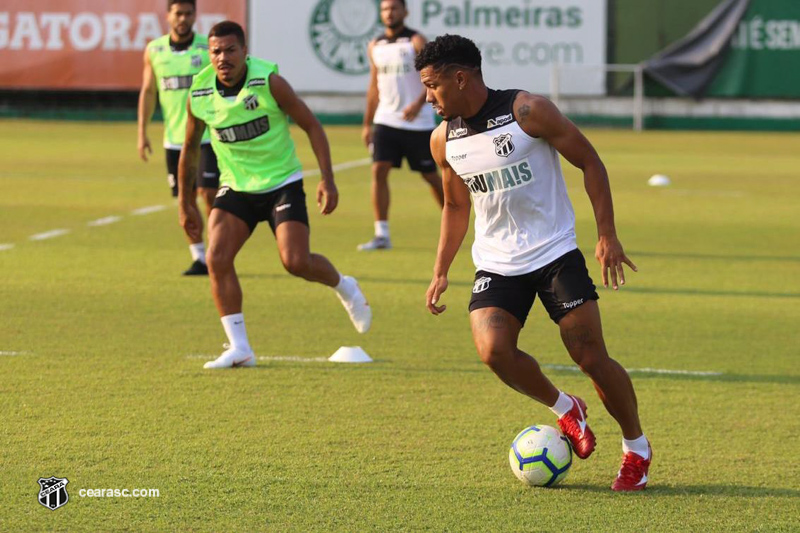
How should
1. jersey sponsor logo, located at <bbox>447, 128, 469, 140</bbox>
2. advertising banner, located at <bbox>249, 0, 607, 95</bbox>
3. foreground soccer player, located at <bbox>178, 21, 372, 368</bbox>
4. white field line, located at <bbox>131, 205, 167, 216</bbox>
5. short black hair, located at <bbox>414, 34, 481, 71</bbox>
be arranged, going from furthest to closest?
advertising banner, located at <bbox>249, 0, 607, 95</bbox> < white field line, located at <bbox>131, 205, 167, 216</bbox> < foreground soccer player, located at <bbox>178, 21, 372, 368</bbox> < jersey sponsor logo, located at <bbox>447, 128, 469, 140</bbox> < short black hair, located at <bbox>414, 34, 481, 71</bbox>

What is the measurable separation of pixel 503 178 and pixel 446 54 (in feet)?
2.00

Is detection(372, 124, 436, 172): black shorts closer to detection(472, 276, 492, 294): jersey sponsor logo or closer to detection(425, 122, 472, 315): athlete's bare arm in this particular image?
detection(425, 122, 472, 315): athlete's bare arm

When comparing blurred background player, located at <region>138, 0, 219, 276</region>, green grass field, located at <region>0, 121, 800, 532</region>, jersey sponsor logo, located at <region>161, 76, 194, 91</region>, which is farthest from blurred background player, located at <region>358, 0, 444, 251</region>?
jersey sponsor logo, located at <region>161, 76, 194, 91</region>

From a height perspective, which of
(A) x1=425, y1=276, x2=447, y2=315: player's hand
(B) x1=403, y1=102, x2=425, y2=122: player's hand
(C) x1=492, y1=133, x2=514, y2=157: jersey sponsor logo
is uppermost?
(C) x1=492, y1=133, x2=514, y2=157: jersey sponsor logo

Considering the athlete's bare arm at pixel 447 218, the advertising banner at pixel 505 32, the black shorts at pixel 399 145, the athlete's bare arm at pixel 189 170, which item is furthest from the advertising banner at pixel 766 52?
the athlete's bare arm at pixel 447 218

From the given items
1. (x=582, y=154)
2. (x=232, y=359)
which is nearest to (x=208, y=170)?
(x=232, y=359)

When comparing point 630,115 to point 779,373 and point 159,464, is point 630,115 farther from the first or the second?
point 159,464

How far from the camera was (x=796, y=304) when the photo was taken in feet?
36.8

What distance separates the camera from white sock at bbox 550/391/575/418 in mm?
6215

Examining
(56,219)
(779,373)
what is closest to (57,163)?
(56,219)

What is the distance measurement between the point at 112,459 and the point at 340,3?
28493mm

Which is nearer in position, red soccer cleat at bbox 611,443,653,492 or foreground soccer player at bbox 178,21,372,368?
red soccer cleat at bbox 611,443,653,492

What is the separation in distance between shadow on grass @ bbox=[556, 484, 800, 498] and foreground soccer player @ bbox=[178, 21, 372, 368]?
10.5 feet

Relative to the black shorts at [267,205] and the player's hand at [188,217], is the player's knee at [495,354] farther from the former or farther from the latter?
the player's hand at [188,217]
